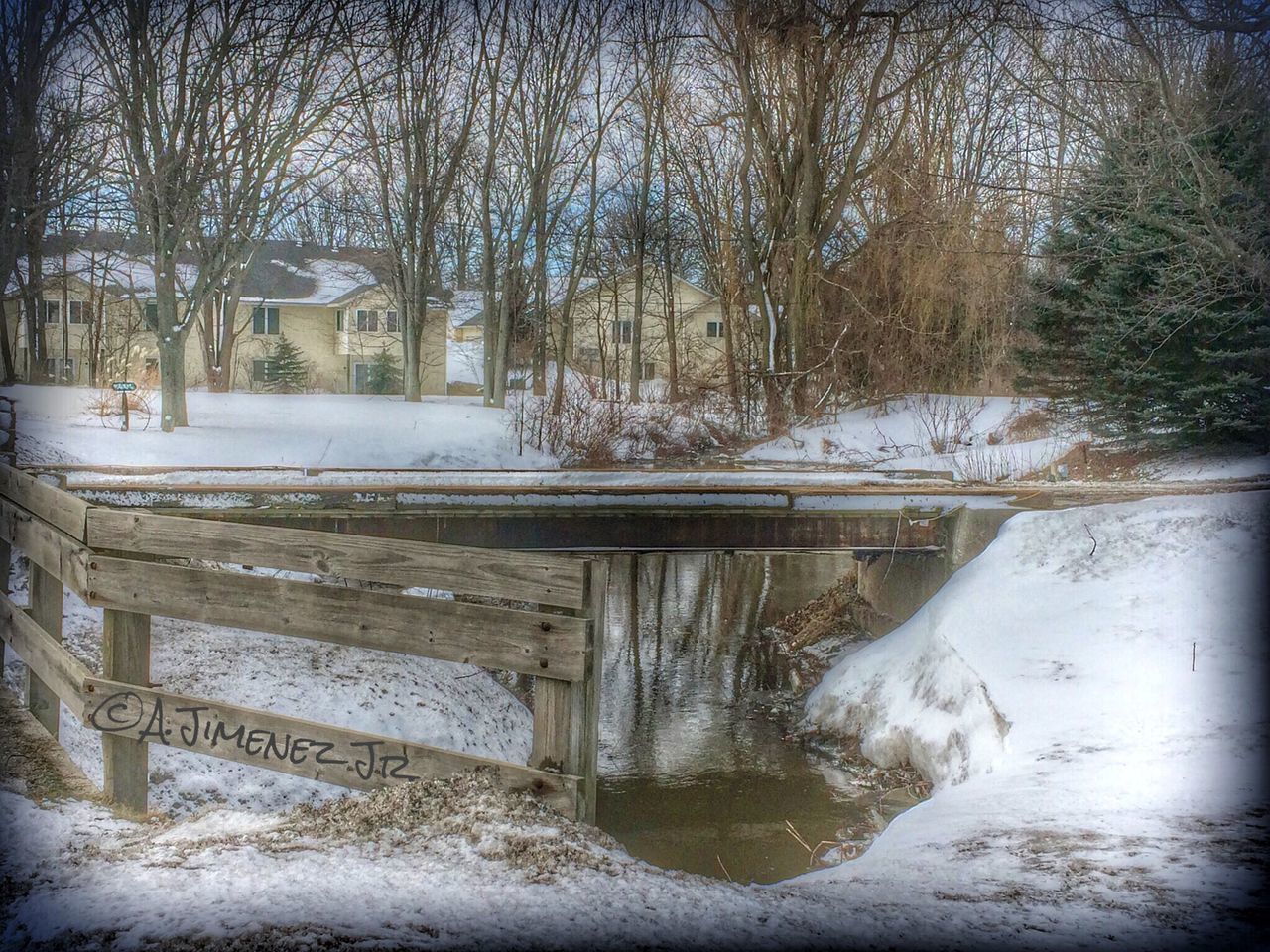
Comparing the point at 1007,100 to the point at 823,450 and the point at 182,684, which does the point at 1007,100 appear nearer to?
the point at 823,450

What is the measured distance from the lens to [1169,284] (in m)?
3.22

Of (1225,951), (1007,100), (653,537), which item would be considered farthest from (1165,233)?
(1225,951)

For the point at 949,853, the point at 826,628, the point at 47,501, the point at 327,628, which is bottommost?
the point at 826,628

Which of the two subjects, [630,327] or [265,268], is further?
[630,327]

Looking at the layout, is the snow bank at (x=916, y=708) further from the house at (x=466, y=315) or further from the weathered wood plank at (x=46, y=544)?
the weathered wood plank at (x=46, y=544)

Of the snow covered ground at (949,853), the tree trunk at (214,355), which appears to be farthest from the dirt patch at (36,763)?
the tree trunk at (214,355)

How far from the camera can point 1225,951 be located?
4.72ft

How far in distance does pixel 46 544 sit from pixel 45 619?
27 cm

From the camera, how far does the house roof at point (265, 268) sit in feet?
8.31

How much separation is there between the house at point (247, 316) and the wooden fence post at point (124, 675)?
0.68 m

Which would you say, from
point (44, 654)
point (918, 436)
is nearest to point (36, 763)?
point (44, 654)

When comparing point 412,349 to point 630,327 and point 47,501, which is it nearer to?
point 630,327

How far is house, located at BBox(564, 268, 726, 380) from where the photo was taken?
298 cm

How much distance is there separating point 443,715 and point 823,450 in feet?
7.88
